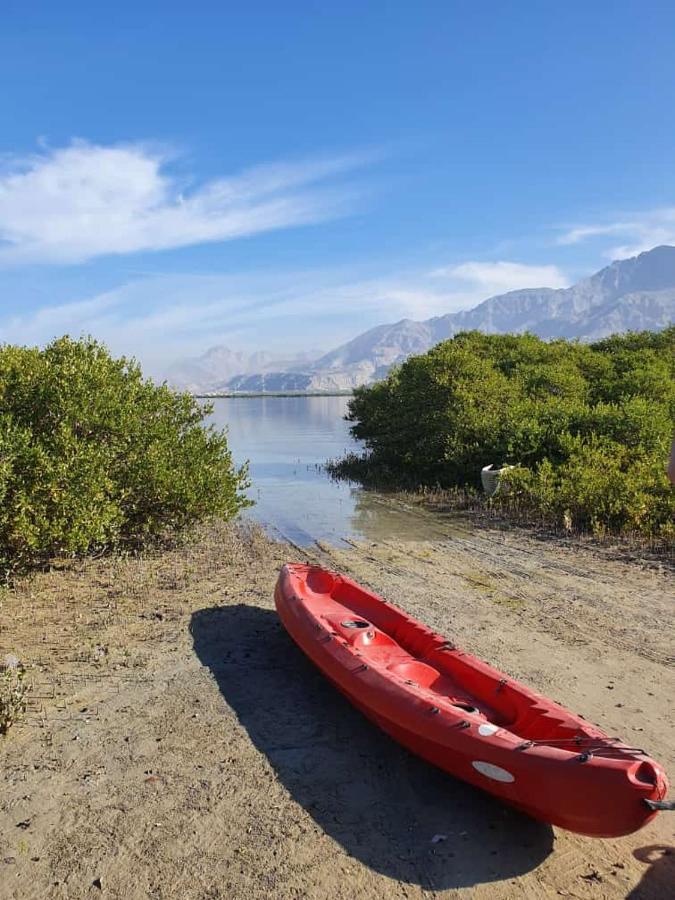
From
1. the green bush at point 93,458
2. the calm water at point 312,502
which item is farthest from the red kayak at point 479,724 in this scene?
the calm water at point 312,502

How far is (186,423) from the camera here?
13898 mm

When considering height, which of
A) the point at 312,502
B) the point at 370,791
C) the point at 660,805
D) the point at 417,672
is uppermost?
the point at 660,805

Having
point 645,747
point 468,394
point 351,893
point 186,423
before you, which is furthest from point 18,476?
point 468,394

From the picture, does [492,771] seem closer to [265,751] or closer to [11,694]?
[265,751]

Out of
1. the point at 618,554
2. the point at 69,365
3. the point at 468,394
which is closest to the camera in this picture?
the point at 69,365

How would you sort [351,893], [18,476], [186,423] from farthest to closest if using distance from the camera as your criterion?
[186,423]
[18,476]
[351,893]

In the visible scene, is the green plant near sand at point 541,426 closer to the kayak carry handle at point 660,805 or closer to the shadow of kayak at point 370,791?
the shadow of kayak at point 370,791

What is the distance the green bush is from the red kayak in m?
3.76

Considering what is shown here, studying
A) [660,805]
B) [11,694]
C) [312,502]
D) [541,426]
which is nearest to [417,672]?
[660,805]

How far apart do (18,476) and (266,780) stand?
18.5ft

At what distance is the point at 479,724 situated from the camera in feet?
16.9

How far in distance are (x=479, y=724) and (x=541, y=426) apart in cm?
1531

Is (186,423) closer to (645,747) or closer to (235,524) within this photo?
(235,524)

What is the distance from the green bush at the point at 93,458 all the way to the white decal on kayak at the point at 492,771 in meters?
6.65
